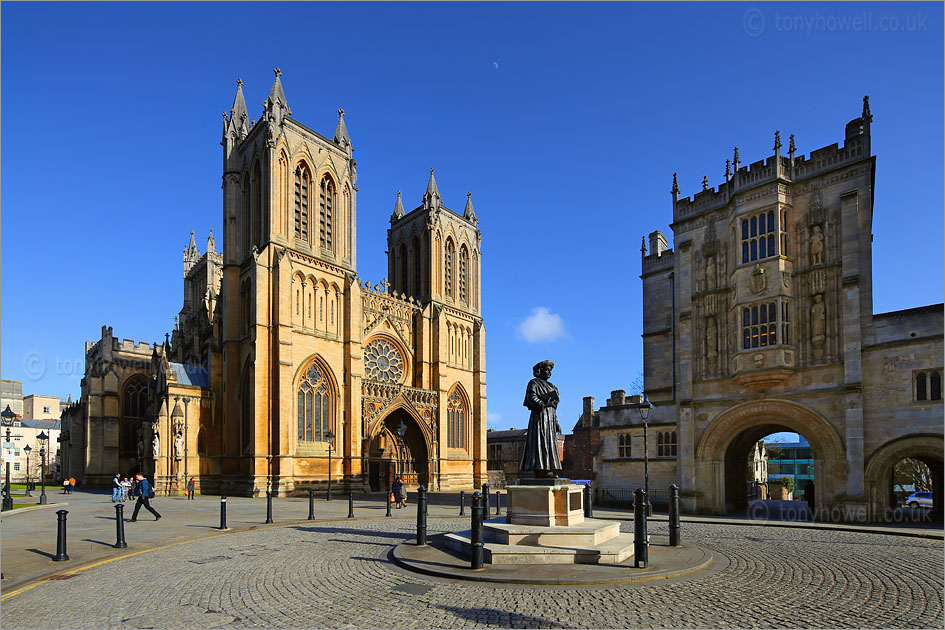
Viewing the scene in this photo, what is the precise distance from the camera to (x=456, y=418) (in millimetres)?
53875

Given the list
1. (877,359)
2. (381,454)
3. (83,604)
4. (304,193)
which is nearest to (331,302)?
(304,193)

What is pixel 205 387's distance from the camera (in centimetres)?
4206

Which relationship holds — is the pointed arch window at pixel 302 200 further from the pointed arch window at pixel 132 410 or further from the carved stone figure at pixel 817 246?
the carved stone figure at pixel 817 246

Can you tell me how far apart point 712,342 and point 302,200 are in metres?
30.0

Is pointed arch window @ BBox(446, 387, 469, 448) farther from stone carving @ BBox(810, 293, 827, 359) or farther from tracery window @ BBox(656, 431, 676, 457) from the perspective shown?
stone carving @ BBox(810, 293, 827, 359)

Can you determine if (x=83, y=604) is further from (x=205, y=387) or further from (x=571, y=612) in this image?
(x=205, y=387)

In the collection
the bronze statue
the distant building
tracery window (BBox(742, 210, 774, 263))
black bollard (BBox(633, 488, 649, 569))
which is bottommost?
the distant building

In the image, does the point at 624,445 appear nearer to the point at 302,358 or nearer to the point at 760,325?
the point at 760,325

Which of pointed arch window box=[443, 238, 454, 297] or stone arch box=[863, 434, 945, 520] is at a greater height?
pointed arch window box=[443, 238, 454, 297]

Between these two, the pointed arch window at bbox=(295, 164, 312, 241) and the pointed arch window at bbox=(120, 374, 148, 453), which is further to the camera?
the pointed arch window at bbox=(120, 374, 148, 453)

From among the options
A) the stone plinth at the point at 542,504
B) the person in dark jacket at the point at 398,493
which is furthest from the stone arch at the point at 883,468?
the person in dark jacket at the point at 398,493

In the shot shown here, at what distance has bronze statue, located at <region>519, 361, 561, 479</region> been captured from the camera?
13.5 meters

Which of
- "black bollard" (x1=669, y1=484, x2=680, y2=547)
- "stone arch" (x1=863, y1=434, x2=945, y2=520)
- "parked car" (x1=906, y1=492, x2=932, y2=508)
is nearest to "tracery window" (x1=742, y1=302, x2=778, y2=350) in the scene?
"stone arch" (x1=863, y1=434, x2=945, y2=520)

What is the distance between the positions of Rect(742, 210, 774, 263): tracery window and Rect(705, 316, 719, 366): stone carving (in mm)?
2935
